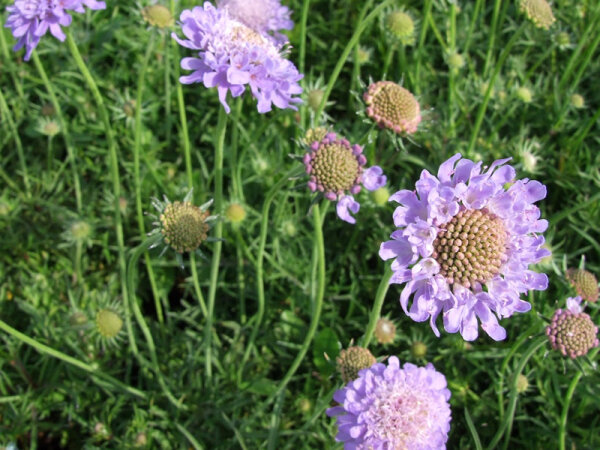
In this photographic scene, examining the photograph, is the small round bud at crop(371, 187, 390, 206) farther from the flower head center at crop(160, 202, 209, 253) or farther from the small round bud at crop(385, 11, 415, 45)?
the flower head center at crop(160, 202, 209, 253)

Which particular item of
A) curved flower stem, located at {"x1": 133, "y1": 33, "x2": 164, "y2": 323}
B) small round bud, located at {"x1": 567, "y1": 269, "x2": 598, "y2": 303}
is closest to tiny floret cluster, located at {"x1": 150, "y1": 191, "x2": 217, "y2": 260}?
curved flower stem, located at {"x1": 133, "y1": 33, "x2": 164, "y2": 323}

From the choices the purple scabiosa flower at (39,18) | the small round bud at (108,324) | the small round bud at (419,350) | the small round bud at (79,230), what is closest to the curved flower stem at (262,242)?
the small round bud at (108,324)

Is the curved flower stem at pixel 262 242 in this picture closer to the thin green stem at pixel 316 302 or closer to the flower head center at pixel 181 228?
the thin green stem at pixel 316 302

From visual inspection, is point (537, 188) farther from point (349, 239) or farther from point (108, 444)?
point (108, 444)

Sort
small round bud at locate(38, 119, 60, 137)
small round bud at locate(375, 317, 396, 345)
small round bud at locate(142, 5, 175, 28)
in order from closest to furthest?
small round bud at locate(142, 5, 175, 28) → small round bud at locate(375, 317, 396, 345) → small round bud at locate(38, 119, 60, 137)

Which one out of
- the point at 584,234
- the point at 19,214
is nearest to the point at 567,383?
the point at 584,234

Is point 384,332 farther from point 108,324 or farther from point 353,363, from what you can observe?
point 108,324
